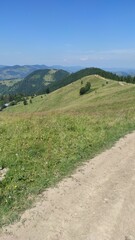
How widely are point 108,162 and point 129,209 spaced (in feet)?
14.7

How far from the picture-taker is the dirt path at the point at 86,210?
7.80 meters

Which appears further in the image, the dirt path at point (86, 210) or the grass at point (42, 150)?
the grass at point (42, 150)

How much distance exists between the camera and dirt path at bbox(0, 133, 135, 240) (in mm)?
7805

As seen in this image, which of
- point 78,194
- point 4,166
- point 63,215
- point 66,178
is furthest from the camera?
point 4,166

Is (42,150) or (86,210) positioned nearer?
(86,210)

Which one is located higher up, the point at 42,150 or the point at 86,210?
the point at 42,150

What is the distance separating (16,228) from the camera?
817cm

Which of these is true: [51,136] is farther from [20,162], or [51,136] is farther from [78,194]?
[78,194]

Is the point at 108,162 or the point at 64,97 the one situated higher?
the point at 108,162

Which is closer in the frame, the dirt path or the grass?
the dirt path

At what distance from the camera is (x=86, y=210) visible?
8.95 meters

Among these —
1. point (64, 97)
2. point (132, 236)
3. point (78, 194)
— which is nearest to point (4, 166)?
point (78, 194)

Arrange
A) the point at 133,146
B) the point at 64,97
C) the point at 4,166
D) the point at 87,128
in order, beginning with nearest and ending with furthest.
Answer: the point at 4,166
the point at 133,146
the point at 87,128
the point at 64,97

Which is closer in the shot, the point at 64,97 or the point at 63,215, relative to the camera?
the point at 63,215
